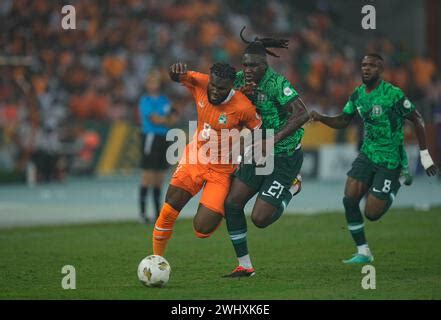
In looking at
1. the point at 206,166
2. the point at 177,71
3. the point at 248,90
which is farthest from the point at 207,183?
the point at 177,71

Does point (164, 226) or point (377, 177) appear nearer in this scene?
point (164, 226)

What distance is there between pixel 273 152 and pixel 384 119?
1.70m

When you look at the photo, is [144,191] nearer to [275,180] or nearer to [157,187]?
[157,187]

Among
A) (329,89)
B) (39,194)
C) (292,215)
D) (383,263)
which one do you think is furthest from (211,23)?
(383,263)

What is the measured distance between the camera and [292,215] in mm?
16641

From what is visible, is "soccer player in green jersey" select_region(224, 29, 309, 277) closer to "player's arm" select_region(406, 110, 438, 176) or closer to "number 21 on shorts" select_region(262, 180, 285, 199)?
"number 21 on shorts" select_region(262, 180, 285, 199)

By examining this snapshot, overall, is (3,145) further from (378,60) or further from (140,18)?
(378,60)

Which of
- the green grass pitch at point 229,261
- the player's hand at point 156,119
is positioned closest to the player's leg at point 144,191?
the green grass pitch at point 229,261

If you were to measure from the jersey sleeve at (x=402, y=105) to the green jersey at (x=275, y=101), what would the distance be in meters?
1.42

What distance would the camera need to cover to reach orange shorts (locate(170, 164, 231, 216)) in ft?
32.5

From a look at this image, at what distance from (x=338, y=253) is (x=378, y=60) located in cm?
248

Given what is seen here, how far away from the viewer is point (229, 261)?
11.2 meters

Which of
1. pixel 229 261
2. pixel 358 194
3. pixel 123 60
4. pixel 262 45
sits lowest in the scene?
pixel 229 261

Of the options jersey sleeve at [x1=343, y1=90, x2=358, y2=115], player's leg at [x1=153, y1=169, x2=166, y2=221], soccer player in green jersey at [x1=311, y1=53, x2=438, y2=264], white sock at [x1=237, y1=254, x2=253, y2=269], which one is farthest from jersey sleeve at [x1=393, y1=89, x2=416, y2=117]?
player's leg at [x1=153, y1=169, x2=166, y2=221]
